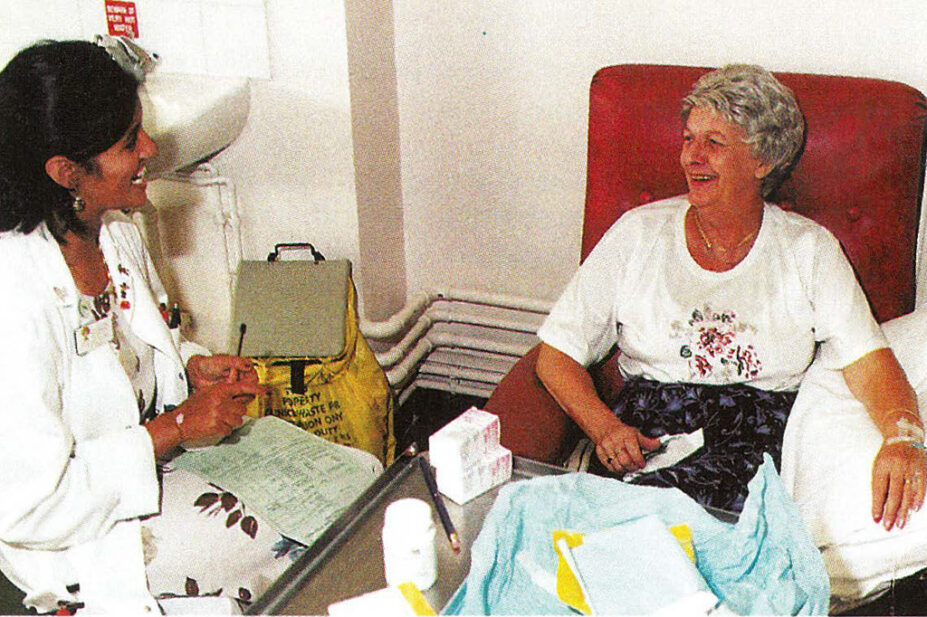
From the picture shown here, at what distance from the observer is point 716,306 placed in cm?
179

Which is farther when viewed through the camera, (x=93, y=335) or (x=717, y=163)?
(x=717, y=163)

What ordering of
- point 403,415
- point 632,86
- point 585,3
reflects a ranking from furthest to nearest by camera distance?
point 403,415, point 585,3, point 632,86

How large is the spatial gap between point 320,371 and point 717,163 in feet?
A: 3.41

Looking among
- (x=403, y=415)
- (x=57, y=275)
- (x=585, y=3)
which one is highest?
(x=585, y=3)

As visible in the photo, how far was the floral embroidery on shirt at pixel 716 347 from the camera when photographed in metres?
1.77

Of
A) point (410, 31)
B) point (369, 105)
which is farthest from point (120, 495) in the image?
point (410, 31)

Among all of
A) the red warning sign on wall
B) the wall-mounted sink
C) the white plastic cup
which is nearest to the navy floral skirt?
the white plastic cup

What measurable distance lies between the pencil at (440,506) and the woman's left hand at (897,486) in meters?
0.64

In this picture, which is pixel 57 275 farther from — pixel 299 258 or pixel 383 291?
pixel 383 291

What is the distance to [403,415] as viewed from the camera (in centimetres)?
271

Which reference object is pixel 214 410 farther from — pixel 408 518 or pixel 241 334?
pixel 241 334

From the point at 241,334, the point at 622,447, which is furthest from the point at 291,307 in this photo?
the point at 622,447

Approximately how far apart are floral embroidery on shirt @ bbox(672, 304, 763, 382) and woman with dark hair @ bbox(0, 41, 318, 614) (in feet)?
2.65

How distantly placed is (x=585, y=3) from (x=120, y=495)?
1.49m
